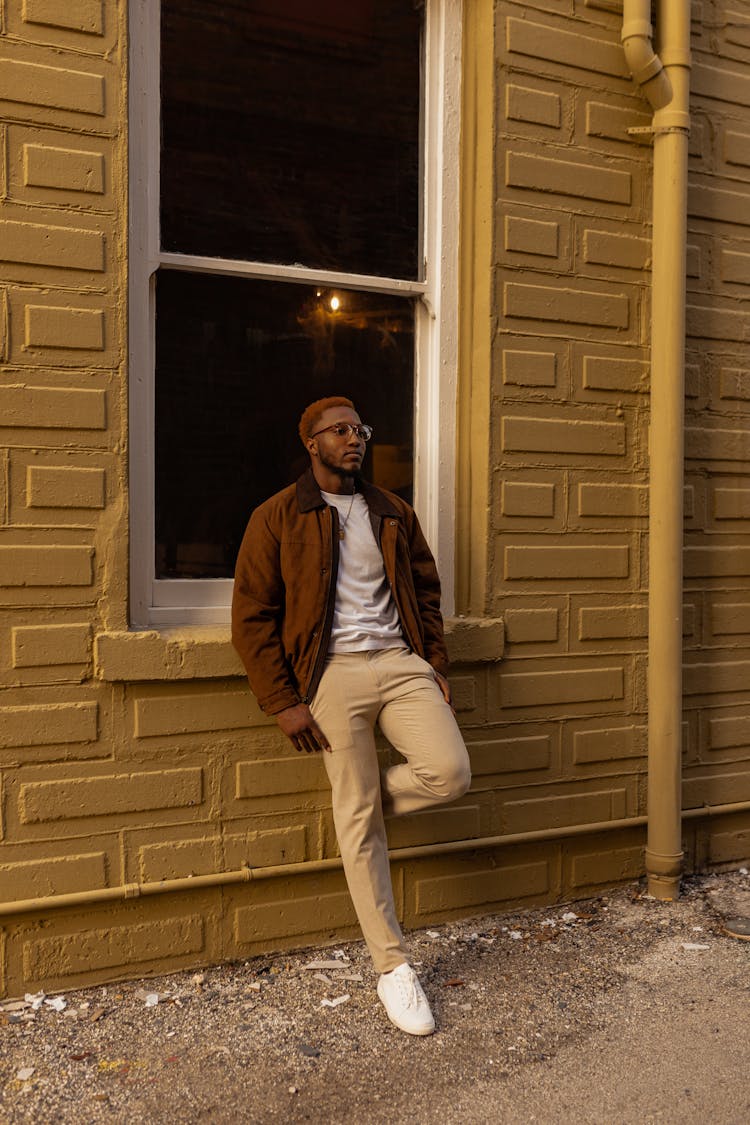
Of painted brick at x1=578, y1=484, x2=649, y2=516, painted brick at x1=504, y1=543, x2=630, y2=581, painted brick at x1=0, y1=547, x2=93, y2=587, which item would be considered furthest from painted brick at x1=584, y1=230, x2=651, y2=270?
painted brick at x1=0, y1=547, x2=93, y2=587

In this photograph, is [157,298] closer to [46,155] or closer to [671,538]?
[46,155]

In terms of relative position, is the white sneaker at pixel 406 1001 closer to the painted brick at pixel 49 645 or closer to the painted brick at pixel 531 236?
the painted brick at pixel 49 645

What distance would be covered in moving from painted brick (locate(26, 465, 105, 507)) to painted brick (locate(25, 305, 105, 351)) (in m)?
0.44

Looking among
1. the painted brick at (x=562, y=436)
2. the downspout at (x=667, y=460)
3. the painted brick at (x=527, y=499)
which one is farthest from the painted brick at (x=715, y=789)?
the painted brick at (x=562, y=436)

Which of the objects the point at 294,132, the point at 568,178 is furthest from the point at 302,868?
the point at 568,178

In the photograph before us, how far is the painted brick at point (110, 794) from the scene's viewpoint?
3.84 metres

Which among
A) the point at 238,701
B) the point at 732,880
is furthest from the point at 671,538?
the point at 238,701

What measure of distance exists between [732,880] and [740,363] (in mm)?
2475

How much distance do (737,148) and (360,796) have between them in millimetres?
3592

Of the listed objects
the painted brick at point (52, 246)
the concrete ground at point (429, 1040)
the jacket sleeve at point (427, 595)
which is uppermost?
the painted brick at point (52, 246)

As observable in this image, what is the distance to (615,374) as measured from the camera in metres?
4.96

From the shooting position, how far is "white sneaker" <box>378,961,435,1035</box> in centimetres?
364

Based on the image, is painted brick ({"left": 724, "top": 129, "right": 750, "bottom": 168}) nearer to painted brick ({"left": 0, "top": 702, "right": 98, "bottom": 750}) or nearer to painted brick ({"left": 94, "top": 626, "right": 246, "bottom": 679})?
painted brick ({"left": 94, "top": 626, "right": 246, "bottom": 679})

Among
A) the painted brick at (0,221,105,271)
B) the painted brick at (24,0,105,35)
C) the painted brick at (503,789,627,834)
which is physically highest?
the painted brick at (24,0,105,35)
